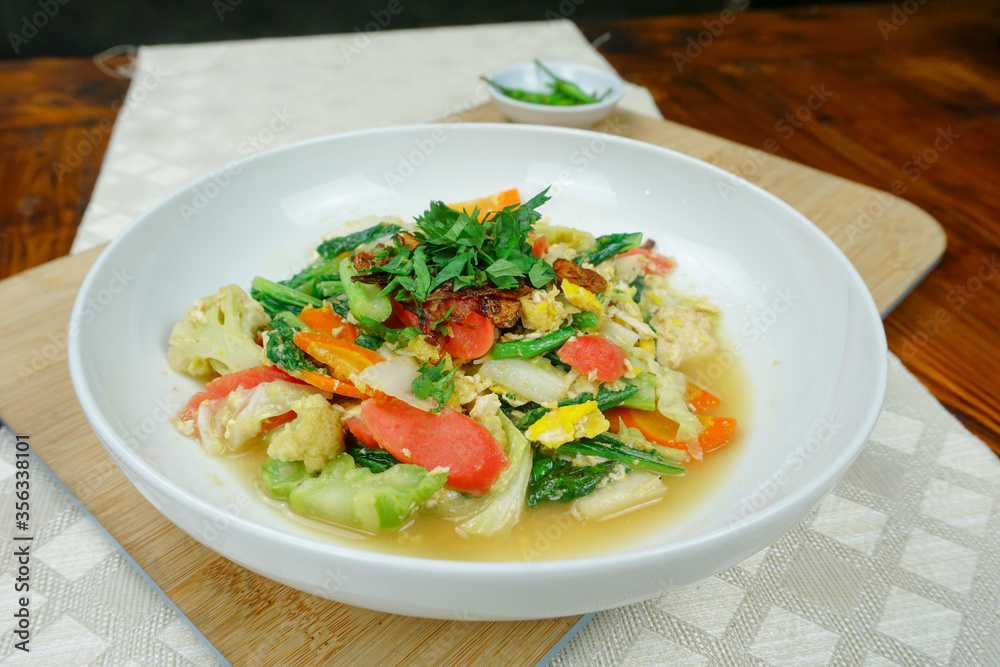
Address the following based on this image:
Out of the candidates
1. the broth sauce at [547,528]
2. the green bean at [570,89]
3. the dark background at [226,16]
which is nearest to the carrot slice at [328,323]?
the broth sauce at [547,528]

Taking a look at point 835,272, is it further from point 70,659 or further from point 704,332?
point 70,659

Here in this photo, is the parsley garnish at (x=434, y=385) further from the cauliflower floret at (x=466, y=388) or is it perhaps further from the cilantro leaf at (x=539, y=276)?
the cilantro leaf at (x=539, y=276)

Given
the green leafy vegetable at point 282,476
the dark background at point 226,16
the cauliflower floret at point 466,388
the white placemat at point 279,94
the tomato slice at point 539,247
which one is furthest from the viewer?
the dark background at point 226,16

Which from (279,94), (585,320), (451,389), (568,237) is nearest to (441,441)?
(451,389)

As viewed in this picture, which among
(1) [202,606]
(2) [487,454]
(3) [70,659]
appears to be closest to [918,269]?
(2) [487,454]

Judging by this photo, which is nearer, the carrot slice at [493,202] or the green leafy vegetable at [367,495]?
the green leafy vegetable at [367,495]

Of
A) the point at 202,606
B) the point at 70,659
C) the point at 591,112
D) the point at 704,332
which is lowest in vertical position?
the point at 70,659

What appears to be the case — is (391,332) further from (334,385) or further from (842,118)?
(842,118)
